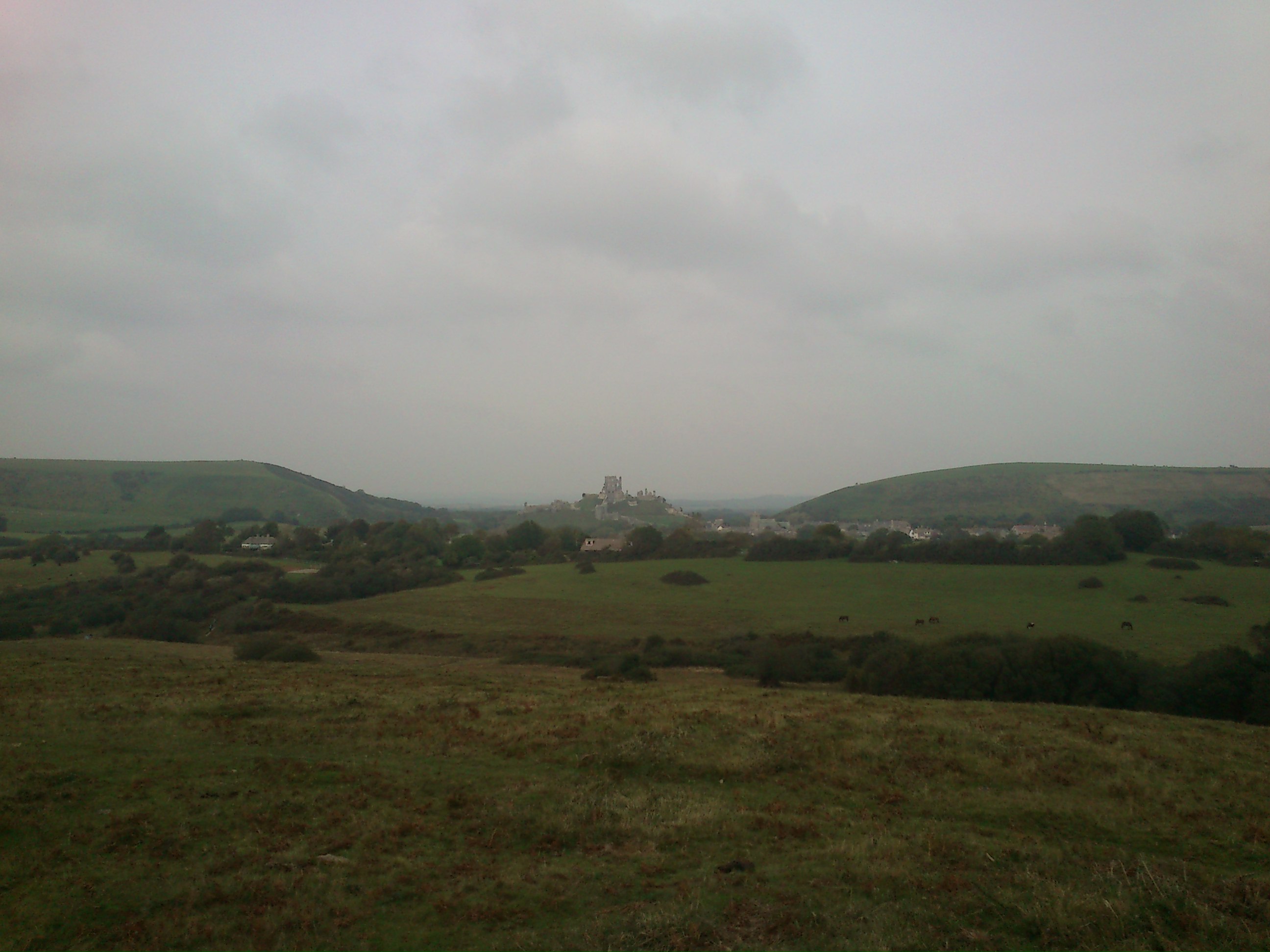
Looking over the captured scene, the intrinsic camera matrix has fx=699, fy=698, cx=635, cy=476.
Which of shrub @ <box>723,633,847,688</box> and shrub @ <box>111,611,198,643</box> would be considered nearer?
shrub @ <box>723,633,847,688</box>

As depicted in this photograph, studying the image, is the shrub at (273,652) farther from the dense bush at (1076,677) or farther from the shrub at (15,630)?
the dense bush at (1076,677)

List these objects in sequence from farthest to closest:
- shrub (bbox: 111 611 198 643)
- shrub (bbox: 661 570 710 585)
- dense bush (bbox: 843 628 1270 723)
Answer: shrub (bbox: 661 570 710 585) → shrub (bbox: 111 611 198 643) → dense bush (bbox: 843 628 1270 723)

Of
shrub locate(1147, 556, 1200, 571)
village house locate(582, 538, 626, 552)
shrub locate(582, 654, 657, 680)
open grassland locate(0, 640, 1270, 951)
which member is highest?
shrub locate(1147, 556, 1200, 571)

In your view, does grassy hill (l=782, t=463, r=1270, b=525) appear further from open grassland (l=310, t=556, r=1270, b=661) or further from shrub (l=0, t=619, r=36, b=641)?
shrub (l=0, t=619, r=36, b=641)

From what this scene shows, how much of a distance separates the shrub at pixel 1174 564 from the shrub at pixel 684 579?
112 feet

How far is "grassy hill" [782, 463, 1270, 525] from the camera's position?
127 metres

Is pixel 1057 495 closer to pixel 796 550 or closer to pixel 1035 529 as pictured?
pixel 1035 529

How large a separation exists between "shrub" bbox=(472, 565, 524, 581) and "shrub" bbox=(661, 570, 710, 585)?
1550 centimetres

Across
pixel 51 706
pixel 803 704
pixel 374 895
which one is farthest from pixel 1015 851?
pixel 51 706

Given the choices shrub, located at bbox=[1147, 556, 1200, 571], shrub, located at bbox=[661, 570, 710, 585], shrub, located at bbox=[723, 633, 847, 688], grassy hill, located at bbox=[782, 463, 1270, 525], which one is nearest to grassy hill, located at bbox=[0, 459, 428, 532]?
shrub, located at bbox=[661, 570, 710, 585]

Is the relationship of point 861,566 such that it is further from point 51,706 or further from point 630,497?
point 630,497

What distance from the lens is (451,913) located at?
7703mm

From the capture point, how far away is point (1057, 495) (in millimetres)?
155000

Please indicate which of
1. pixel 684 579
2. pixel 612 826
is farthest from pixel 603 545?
pixel 612 826
